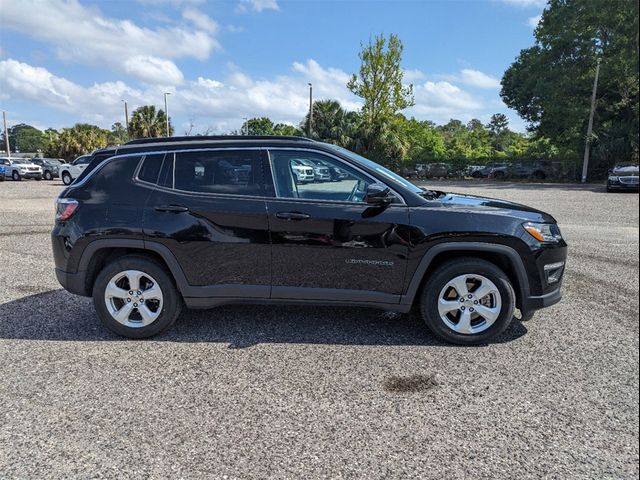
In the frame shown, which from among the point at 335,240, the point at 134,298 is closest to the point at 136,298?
the point at 134,298

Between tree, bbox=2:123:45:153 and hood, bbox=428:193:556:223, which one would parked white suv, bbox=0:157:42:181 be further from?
tree, bbox=2:123:45:153

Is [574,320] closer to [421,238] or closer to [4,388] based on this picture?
[421,238]

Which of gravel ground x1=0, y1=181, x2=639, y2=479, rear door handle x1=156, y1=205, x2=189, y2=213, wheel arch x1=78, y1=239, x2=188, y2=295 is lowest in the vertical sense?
gravel ground x1=0, y1=181, x2=639, y2=479

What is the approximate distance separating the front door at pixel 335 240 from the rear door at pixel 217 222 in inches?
5.2

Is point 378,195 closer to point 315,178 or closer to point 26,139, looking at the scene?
point 315,178

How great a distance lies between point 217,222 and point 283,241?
0.60 meters

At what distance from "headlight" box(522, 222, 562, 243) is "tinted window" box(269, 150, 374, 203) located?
139 centimetres

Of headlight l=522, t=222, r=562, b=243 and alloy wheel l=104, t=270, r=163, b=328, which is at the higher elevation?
headlight l=522, t=222, r=562, b=243

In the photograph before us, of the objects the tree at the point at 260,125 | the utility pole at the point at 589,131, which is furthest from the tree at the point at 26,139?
the utility pole at the point at 589,131

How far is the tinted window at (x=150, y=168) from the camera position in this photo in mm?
4074

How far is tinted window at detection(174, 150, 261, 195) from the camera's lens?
13.1 feet

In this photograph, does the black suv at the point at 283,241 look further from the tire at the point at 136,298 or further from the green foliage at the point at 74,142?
the green foliage at the point at 74,142

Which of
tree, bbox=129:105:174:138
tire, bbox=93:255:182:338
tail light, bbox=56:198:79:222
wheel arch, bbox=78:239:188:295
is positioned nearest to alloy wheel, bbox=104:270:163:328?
tire, bbox=93:255:182:338

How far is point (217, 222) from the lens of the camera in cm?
392
